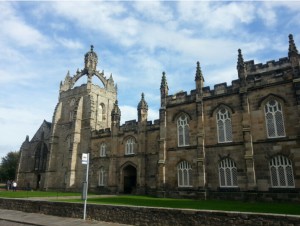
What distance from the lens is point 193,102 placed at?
26.3m

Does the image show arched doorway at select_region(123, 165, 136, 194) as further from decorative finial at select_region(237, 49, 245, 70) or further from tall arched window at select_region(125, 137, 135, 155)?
decorative finial at select_region(237, 49, 245, 70)

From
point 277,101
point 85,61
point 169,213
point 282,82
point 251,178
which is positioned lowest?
point 169,213

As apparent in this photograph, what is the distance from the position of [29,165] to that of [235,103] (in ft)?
138

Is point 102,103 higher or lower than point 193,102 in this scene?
higher

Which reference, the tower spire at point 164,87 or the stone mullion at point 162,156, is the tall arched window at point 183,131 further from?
the tower spire at point 164,87

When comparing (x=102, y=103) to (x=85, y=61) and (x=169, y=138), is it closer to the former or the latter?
(x=85, y=61)

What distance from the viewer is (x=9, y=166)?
67.6 m

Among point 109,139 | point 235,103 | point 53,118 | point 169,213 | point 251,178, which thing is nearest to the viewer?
point 169,213

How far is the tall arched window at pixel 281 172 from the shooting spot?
786 inches

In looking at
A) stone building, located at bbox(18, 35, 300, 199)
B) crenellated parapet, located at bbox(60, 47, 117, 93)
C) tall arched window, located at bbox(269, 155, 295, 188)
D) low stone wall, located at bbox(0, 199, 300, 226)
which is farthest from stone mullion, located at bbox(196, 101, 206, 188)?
crenellated parapet, located at bbox(60, 47, 117, 93)

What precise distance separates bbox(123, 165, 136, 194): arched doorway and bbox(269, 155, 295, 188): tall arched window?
61.2 ft

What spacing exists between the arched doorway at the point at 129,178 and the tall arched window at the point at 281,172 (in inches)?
734

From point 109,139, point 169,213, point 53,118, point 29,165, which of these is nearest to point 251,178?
point 169,213

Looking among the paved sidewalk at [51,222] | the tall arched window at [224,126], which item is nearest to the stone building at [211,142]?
the tall arched window at [224,126]
